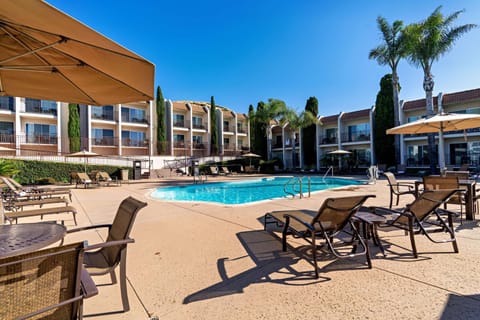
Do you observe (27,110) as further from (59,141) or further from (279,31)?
(279,31)

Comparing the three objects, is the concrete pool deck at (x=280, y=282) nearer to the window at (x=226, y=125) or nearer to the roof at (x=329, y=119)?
the roof at (x=329, y=119)

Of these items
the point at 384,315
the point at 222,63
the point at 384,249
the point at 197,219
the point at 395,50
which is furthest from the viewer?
the point at 222,63

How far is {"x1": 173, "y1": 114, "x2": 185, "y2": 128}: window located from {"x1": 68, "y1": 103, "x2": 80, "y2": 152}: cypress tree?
10626 millimetres

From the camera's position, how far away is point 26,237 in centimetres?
209

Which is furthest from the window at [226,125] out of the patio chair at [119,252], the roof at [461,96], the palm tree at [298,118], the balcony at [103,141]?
the patio chair at [119,252]

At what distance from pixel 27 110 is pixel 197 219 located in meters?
24.5

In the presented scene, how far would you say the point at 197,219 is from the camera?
19.0ft

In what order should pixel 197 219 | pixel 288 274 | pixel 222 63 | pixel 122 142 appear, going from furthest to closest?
pixel 122 142, pixel 222 63, pixel 197 219, pixel 288 274

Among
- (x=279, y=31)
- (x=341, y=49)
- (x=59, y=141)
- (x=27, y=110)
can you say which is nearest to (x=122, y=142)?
(x=59, y=141)

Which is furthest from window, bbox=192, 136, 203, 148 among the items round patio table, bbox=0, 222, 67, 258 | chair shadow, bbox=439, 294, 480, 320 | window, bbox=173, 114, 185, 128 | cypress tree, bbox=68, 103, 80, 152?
chair shadow, bbox=439, 294, 480, 320

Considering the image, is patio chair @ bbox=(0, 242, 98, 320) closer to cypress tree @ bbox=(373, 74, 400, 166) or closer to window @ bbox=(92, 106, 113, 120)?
cypress tree @ bbox=(373, 74, 400, 166)

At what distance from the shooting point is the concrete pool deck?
224 centimetres

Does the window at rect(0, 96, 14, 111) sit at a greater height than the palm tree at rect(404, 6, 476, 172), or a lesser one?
lesser

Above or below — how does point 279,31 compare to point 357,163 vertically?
above
